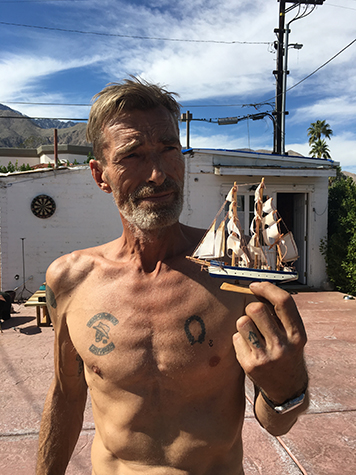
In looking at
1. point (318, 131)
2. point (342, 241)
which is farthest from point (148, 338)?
point (318, 131)

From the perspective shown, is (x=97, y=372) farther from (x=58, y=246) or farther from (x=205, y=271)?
(x=58, y=246)

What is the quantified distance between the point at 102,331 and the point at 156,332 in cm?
26

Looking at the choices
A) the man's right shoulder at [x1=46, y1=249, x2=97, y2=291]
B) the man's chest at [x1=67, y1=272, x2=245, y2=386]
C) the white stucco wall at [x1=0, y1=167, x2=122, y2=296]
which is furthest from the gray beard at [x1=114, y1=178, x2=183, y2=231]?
the white stucco wall at [x1=0, y1=167, x2=122, y2=296]

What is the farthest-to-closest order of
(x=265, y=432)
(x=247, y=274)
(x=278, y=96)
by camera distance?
(x=278, y=96), (x=265, y=432), (x=247, y=274)

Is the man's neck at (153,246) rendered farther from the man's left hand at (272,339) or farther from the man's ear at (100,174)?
the man's left hand at (272,339)

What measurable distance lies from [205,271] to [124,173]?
1.92ft

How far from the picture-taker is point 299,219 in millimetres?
11422

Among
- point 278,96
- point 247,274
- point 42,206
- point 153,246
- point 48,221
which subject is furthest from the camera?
point 278,96

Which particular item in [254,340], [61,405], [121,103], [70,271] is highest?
[121,103]

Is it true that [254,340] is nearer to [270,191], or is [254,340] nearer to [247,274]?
[247,274]

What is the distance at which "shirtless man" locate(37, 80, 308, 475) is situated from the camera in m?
1.41

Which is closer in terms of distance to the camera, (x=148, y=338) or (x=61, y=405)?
(x=148, y=338)

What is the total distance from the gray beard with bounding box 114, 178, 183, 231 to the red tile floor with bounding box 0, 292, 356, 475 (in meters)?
2.43

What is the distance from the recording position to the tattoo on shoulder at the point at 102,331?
1.55 meters
